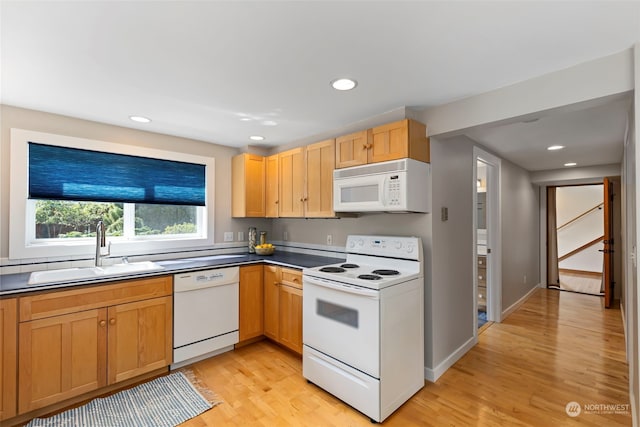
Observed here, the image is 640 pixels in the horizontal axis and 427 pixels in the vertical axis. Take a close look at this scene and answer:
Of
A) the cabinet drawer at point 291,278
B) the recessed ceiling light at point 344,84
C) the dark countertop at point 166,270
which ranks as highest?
the recessed ceiling light at point 344,84

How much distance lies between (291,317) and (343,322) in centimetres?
84

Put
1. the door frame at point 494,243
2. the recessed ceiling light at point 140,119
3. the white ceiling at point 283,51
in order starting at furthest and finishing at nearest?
the door frame at point 494,243, the recessed ceiling light at point 140,119, the white ceiling at point 283,51

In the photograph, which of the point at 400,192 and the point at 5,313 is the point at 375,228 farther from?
the point at 5,313

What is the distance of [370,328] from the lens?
2.02m

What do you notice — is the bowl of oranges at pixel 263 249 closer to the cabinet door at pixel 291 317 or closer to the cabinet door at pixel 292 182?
the cabinet door at pixel 292 182

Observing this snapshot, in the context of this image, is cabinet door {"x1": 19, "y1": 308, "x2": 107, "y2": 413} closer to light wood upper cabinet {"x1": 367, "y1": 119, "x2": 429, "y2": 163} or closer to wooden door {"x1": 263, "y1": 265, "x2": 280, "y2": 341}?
wooden door {"x1": 263, "y1": 265, "x2": 280, "y2": 341}

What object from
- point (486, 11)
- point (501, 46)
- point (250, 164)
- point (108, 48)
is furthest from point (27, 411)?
point (501, 46)

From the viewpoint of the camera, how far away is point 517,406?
216 cm

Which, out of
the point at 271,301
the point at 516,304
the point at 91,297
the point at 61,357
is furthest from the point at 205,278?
the point at 516,304

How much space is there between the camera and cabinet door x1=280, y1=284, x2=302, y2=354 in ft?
9.21

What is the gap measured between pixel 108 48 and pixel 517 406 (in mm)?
3520

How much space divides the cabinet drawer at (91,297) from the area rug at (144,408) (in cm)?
71

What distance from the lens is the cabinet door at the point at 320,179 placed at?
9.56ft

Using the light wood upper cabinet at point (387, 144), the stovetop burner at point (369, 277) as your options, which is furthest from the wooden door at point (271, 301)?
the light wood upper cabinet at point (387, 144)
